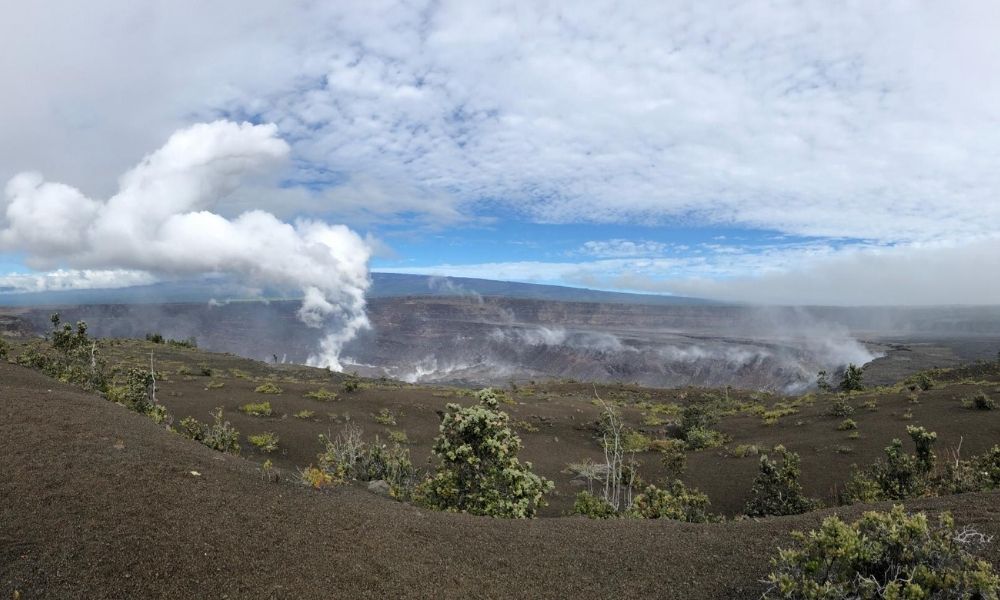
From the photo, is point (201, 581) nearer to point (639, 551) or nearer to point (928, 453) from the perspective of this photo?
point (639, 551)

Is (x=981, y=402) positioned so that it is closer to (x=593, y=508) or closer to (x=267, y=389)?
(x=593, y=508)

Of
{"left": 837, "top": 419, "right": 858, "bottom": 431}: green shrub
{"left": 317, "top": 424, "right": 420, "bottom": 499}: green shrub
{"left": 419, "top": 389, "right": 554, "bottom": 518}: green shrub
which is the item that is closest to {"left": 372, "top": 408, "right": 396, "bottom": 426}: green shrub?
{"left": 317, "top": 424, "right": 420, "bottom": 499}: green shrub

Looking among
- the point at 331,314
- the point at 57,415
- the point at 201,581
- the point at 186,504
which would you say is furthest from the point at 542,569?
the point at 331,314

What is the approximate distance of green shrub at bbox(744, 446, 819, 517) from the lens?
1475 cm

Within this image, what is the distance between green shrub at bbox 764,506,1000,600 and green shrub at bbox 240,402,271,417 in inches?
1004

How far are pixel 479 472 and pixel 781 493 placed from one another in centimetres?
989

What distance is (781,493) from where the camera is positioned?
594 inches

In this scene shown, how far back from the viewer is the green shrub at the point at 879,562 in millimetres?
4227

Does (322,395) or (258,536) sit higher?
(258,536)

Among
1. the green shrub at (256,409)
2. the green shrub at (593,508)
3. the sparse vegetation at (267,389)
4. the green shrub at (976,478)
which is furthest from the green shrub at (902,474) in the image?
the sparse vegetation at (267,389)

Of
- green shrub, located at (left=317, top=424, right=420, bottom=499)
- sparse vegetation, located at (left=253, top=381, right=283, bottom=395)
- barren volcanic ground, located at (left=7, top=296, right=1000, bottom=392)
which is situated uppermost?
green shrub, located at (left=317, top=424, right=420, bottom=499)

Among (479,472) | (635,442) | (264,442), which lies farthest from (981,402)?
(264,442)

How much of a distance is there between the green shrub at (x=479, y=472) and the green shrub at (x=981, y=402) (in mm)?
23338

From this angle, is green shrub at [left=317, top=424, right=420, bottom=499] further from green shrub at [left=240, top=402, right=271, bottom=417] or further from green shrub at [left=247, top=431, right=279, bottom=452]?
green shrub at [left=240, top=402, right=271, bottom=417]
